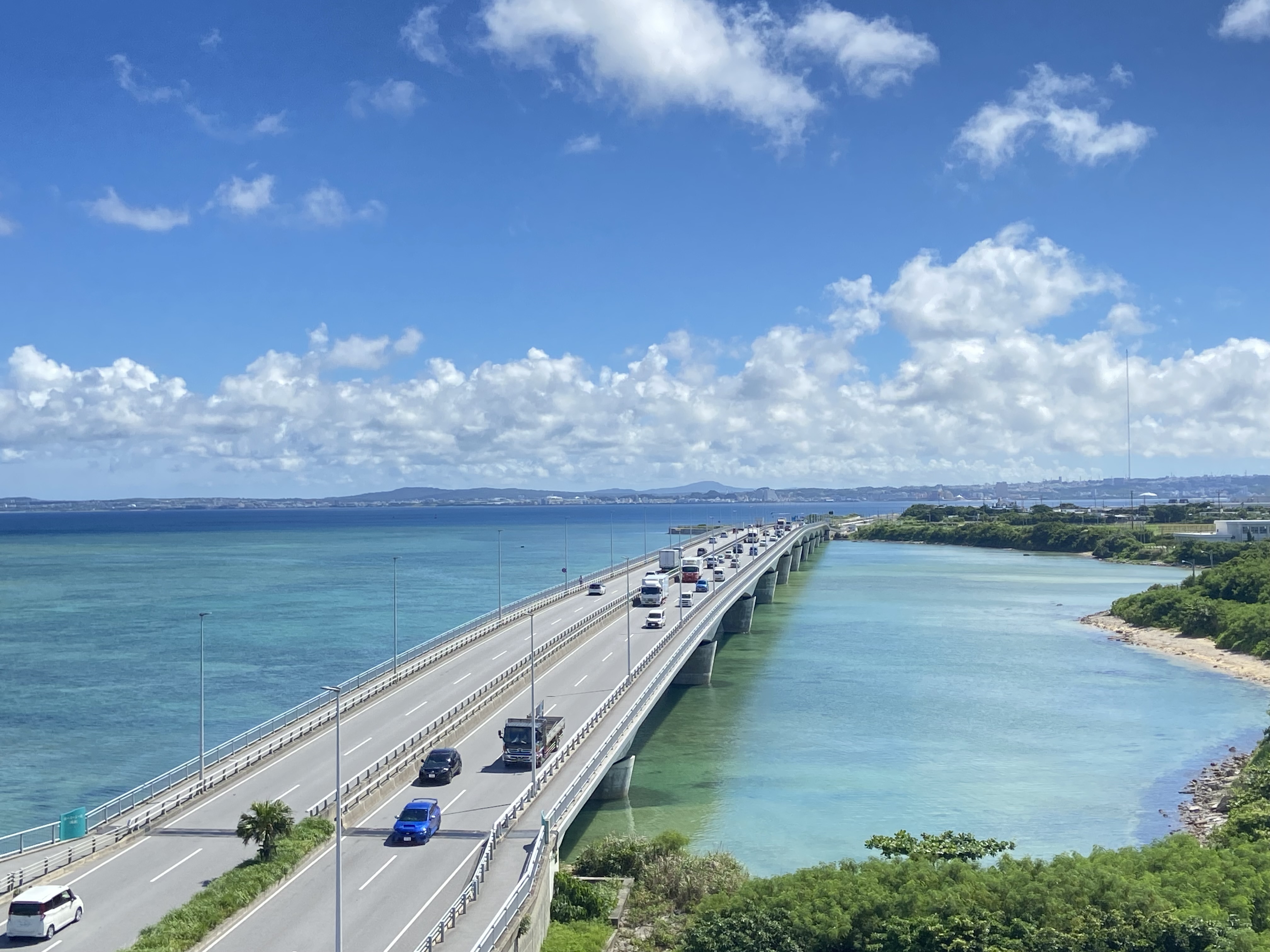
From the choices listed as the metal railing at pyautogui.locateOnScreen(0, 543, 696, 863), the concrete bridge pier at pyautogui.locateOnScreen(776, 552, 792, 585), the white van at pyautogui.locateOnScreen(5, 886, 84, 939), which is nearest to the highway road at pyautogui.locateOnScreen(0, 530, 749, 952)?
the white van at pyautogui.locateOnScreen(5, 886, 84, 939)

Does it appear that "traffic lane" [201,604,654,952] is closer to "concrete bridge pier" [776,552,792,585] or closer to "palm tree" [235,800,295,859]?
"palm tree" [235,800,295,859]

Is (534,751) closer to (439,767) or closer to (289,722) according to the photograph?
(439,767)

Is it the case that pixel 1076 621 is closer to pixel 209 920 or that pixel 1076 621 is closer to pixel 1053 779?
pixel 1053 779

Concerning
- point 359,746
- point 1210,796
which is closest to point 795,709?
point 1210,796

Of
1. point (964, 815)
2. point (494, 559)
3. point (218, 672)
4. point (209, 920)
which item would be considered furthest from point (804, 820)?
point (494, 559)

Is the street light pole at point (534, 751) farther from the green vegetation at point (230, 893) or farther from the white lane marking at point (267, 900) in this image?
the green vegetation at point (230, 893)

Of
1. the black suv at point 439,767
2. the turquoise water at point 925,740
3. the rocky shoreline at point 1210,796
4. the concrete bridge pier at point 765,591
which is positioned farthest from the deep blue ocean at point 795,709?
the black suv at point 439,767
